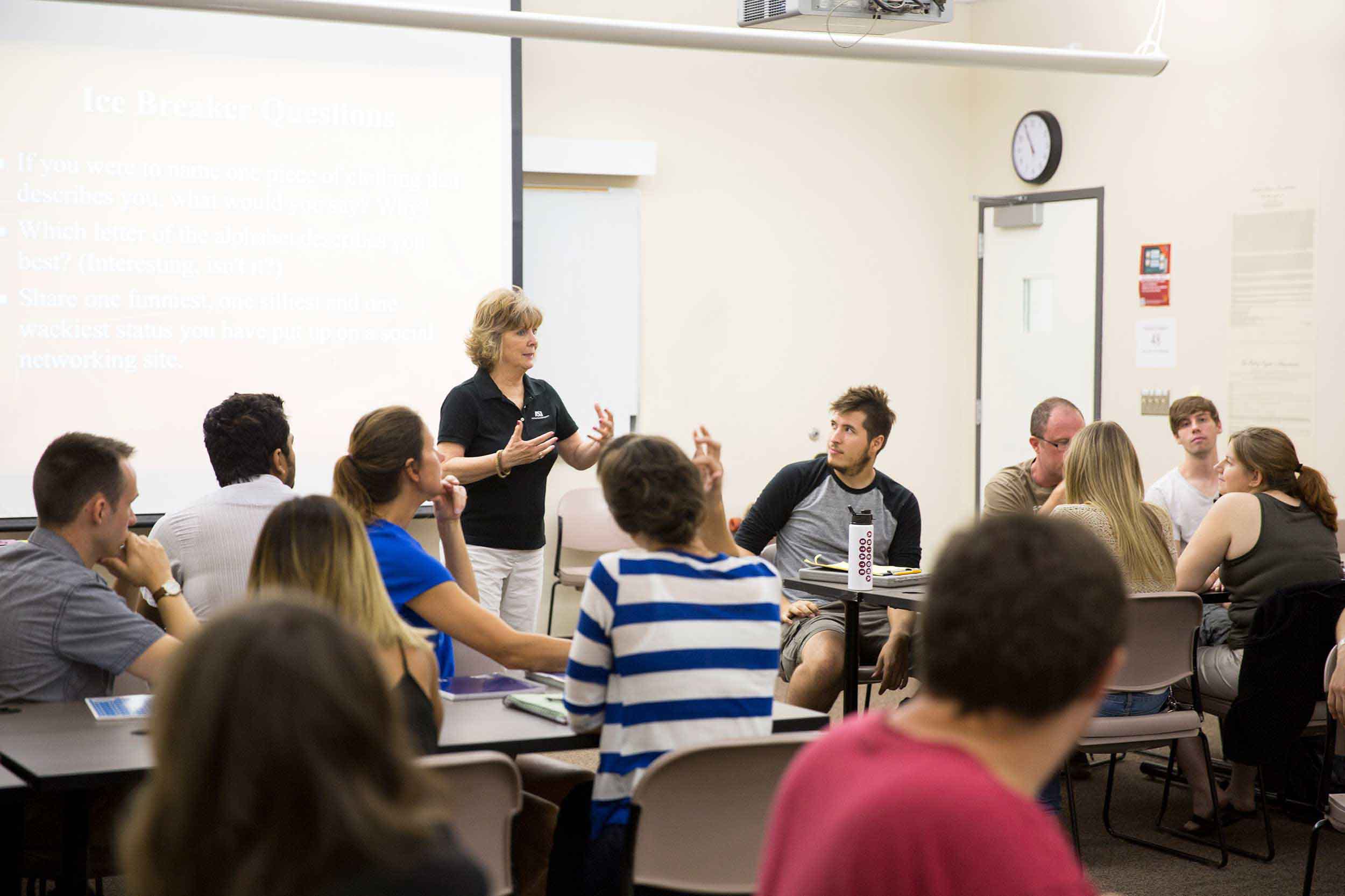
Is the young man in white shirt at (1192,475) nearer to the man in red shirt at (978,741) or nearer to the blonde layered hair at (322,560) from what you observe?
the blonde layered hair at (322,560)

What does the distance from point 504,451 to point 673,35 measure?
6.47 feet

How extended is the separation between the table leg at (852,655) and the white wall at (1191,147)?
271 centimetres

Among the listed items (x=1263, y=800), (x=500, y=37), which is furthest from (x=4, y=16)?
(x=1263, y=800)

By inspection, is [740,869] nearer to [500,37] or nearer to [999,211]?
[500,37]

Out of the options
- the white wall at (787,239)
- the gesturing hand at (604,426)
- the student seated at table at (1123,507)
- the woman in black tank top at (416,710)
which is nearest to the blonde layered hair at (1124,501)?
the student seated at table at (1123,507)

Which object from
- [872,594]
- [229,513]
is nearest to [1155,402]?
[872,594]

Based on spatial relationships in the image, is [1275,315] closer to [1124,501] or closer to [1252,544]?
[1252,544]

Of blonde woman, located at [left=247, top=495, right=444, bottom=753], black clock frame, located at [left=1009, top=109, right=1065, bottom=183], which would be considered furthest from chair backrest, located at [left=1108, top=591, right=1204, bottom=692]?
black clock frame, located at [left=1009, top=109, right=1065, bottom=183]

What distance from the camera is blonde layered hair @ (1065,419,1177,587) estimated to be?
4.00 metres

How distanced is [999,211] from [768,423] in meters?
1.70

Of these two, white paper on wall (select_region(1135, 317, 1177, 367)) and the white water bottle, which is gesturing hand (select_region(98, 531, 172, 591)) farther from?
white paper on wall (select_region(1135, 317, 1177, 367))

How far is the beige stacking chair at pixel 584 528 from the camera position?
639cm

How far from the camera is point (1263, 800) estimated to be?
3.88 metres

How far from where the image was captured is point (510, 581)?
440cm
